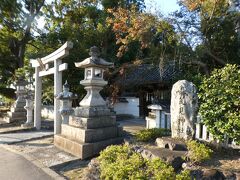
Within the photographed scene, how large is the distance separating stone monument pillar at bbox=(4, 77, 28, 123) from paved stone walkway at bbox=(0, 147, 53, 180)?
7801 mm

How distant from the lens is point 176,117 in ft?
24.2

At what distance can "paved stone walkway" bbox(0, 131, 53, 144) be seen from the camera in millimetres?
10617

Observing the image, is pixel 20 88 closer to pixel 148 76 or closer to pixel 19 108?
pixel 19 108

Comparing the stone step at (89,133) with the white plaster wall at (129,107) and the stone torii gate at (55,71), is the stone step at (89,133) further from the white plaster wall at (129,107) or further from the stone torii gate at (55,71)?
the white plaster wall at (129,107)

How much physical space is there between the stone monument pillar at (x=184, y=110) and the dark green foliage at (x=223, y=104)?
298mm

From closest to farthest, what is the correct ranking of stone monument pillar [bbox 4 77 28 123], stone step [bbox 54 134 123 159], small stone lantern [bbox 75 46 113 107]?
1. stone step [bbox 54 134 123 159]
2. small stone lantern [bbox 75 46 113 107]
3. stone monument pillar [bbox 4 77 28 123]

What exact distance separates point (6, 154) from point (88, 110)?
120 inches

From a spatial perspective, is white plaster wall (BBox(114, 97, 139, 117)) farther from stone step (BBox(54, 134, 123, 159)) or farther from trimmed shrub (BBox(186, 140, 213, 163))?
trimmed shrub (BBox(186, 140, 213, 163))

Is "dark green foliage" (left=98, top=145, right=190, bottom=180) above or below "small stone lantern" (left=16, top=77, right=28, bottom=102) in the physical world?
below

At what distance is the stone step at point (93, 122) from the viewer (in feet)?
27.1

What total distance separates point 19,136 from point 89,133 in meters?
5.03

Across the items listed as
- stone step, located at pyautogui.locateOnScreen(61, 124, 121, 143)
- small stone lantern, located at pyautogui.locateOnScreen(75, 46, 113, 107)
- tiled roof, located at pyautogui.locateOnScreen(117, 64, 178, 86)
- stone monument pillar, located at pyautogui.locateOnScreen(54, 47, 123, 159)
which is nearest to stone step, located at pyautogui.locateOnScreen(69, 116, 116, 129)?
stone monument pillar, located at pyautogui.locateOnScreen(54, 47, 123, 159)

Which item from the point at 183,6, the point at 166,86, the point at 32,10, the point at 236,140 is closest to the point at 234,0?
the point at 183,6

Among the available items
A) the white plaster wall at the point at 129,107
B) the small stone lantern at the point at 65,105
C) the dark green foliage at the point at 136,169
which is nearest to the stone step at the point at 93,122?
the small stone lantern at the point at 65,105
